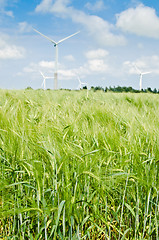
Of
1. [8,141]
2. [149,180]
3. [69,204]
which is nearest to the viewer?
[69,204]

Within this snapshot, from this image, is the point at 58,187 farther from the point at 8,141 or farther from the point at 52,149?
the point at 8,141

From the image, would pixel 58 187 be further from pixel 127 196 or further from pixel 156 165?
pixel 156 165

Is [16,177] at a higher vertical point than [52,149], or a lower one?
lower

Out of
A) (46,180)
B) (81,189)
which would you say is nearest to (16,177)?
(46,180)

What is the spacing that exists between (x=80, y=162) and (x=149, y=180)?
0.90 ft

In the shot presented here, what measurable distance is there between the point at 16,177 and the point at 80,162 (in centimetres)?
29

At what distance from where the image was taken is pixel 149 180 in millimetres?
1002

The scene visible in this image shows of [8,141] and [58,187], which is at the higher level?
[8,141]

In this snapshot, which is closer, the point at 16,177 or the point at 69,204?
the point at 69,204

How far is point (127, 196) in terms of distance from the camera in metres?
1.04

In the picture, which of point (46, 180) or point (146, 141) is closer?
point (46, 180)

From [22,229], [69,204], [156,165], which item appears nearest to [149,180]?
[156,165]

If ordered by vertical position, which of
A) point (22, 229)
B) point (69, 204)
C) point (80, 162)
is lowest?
point (22, 229)

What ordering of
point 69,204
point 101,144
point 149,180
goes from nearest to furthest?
point 69,204 < point 149,180 < point 101,144
